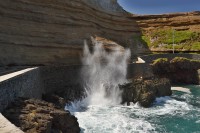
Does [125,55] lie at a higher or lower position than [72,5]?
lower

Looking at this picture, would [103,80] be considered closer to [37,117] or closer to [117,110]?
[117,110]

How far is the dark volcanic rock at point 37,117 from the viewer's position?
14.3 m

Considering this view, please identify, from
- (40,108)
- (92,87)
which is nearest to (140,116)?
(92,87)

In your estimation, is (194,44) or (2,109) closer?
(2,109)

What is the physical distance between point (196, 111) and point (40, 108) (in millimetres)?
18717

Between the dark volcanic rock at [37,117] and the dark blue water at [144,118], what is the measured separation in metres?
5.04

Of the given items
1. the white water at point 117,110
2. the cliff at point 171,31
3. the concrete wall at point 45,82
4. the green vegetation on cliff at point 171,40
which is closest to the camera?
the concrete wall at point 45,82

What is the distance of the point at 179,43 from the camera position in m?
60.8

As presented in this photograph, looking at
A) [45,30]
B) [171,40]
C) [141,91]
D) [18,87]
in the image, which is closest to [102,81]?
[141,91]

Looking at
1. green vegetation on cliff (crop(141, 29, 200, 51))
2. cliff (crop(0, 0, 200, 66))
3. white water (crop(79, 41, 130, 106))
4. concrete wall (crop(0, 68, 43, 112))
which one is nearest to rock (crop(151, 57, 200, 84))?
cliff (crop(0, 0, 200, 66))

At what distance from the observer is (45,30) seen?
41.5m

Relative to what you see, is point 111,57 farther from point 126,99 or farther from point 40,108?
point 40,108

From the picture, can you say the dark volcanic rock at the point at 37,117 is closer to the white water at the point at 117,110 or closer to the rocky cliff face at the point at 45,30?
the white water at the point at 117,110

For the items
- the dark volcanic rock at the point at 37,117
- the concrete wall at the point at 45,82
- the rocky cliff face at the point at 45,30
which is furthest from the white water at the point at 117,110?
the dark volcanic rock at the point at 37,117
